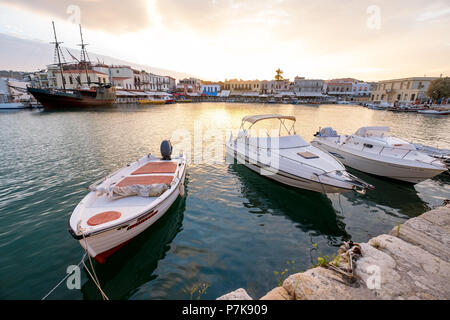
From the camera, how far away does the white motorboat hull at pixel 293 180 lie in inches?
311

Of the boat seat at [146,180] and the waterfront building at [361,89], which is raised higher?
the waterfront building at [361,89]

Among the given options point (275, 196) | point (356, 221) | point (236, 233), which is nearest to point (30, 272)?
point (236, 233)

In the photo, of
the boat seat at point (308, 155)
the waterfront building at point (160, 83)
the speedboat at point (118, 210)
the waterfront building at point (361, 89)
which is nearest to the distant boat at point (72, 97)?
the waterfront building at point (160, 83)

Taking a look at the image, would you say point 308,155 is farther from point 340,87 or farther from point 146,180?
point 340,87

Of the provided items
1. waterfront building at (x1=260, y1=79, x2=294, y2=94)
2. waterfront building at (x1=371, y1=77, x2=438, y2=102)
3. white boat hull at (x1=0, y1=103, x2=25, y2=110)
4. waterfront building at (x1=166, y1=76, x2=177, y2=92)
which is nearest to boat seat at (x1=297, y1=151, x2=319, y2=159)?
white boat hull at (x1=0, y1=103, x2=25, y2=110)

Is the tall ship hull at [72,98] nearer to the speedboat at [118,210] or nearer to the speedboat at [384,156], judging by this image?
the speedboat at [118,210]

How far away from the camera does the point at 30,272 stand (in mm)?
5090

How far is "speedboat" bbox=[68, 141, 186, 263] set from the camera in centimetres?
491

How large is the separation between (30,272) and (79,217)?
1.90 metres

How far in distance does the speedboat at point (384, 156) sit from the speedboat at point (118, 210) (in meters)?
11.6

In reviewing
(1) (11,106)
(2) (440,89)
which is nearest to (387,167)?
(1) (11,106)

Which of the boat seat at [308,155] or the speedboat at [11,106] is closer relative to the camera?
the boat seat at [308,155]

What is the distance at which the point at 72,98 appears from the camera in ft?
151

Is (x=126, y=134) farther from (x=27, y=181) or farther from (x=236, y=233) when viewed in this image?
(x=236, y=233)
